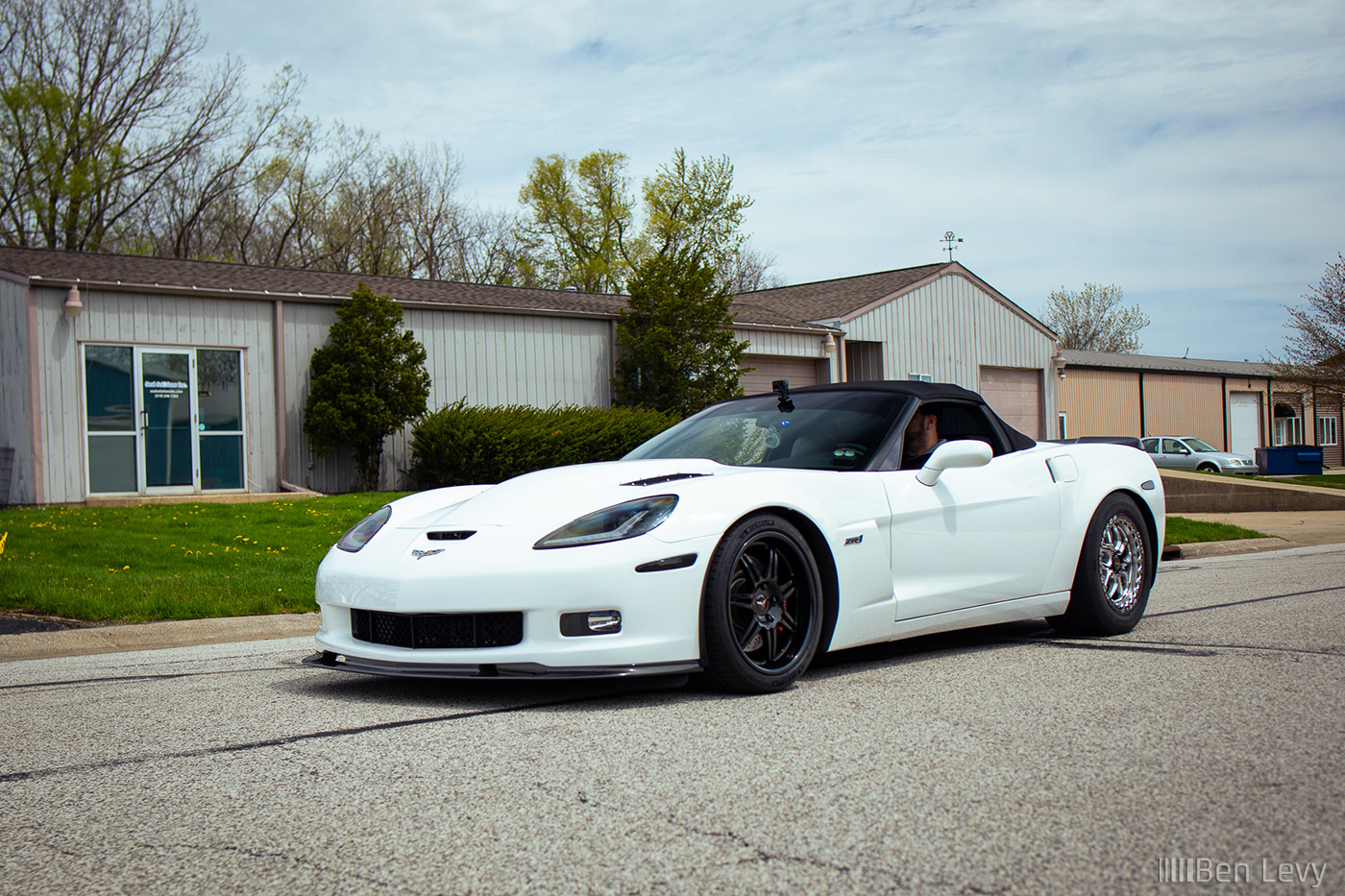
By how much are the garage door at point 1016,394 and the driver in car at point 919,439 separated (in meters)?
24.1

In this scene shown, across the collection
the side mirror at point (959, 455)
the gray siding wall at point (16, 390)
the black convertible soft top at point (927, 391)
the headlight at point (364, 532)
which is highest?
the gray siding wall at point (16, 390)

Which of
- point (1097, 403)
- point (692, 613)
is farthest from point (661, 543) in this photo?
point (1097, 403)

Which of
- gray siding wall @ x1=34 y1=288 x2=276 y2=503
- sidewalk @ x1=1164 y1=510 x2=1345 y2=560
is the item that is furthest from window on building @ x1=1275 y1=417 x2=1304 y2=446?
gray siding wall @ x1=34 y1=288 x2=276 y2=503

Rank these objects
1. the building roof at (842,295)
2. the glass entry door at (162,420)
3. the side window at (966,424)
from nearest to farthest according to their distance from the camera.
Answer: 1. the side window at (966,424)
2. the glass entry door at (162,420)
3. the building roof at (842,295)

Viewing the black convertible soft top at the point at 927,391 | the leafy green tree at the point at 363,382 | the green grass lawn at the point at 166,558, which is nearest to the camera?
the black convertible soft top at the point at 927,391

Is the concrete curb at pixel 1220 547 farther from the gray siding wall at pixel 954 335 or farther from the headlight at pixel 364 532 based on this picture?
the gray siding wall at pixel 954 335

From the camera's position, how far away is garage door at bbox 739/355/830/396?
24.3 m

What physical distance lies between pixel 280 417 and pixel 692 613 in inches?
589

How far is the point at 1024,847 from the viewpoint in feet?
8.47

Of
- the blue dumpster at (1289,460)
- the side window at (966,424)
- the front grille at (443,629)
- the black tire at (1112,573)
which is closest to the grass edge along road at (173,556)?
the front grille at (443,629)

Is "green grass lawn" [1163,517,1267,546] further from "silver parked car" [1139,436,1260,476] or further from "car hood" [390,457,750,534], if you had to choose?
"silver parked car" [1139,436,1260,476]

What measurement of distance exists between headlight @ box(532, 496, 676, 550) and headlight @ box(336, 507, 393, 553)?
101 centimetres

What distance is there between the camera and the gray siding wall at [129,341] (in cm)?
1588

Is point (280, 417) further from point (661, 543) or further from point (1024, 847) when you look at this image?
point (1024, 847)
